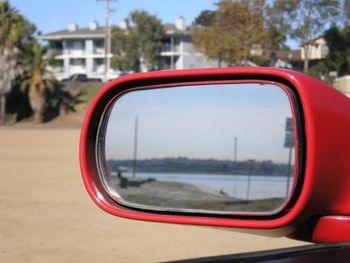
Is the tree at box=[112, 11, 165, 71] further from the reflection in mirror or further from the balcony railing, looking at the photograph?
the reflection in mirror

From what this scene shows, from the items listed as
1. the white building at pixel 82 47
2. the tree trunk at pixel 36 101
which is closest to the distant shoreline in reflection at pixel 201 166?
the tree trunk at pixel 36 101

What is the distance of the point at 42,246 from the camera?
23.1 ft

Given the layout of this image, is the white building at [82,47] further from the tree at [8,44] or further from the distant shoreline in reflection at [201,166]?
the distant shoreline in reflection at [201,166]

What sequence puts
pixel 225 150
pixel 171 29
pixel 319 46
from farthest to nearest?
pixel 171 29
pixel 319 46
pixel 225 150

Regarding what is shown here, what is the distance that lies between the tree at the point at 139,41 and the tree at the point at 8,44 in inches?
1261

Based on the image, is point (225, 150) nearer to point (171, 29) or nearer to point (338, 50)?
point (338, 50)

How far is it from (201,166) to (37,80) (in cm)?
4010

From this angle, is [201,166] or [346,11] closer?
[201,166]

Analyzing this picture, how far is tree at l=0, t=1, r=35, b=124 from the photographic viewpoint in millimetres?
38750

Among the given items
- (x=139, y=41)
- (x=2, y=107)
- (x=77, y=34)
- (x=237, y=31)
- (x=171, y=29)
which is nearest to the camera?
(x=2, y=107)

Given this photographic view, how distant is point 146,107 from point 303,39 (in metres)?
45.7

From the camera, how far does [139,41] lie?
241ft

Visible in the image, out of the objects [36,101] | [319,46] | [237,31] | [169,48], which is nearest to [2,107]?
[36,101]

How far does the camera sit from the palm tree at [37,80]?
1620 inches
